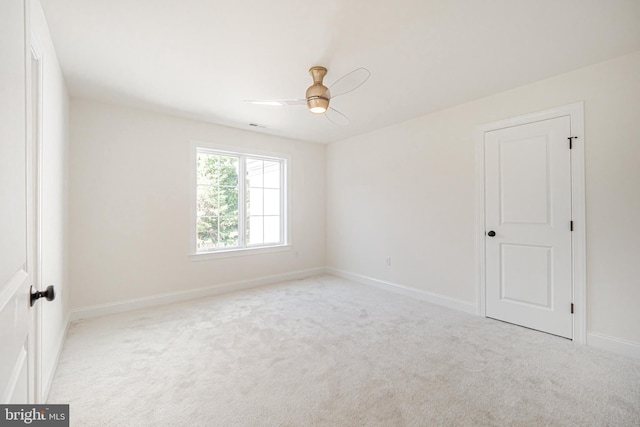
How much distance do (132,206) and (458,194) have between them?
4.04 meters

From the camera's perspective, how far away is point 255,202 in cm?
474

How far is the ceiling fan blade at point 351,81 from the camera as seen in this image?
7.08 ft

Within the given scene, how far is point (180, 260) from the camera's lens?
3.87 m

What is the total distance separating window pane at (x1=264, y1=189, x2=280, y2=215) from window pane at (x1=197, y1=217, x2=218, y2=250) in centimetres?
91

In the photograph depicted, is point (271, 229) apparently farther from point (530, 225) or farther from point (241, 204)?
point (530, 225)

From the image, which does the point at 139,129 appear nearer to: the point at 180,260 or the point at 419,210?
the point at 180,260

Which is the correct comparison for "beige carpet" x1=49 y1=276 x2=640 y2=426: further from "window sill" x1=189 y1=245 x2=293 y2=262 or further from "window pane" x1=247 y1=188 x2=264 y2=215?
"window pane" x1=247 y1=188 x2=264 y2=215

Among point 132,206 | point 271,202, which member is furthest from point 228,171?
point 132,206

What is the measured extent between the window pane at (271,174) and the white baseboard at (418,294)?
1.97 m

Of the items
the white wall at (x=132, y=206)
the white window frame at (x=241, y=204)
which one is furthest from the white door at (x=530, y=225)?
the white wall at (x=132, y=206)

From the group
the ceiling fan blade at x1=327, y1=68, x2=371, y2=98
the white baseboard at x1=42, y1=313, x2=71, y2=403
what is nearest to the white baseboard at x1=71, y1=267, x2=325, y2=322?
the white baseboard at x1=42, y1=313, x2=71, y2=403

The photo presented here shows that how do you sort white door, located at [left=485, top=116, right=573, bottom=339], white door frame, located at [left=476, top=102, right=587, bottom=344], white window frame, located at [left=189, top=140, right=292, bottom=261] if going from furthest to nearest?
white window frame, located at [left=189, top=140, right=292, bottom=261] < white door, located at [left=485, top=116, right=573, bottom=339] < white door frame, located at [left=476, top=102, right=587, bottom=344]

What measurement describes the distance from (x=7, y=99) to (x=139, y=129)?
127 inches

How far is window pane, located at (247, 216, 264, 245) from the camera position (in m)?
4.66
